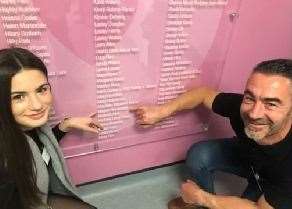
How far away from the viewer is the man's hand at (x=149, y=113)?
1.23m

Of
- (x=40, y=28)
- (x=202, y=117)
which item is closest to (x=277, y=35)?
(x=202, y=117)

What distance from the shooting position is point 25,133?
944 mm

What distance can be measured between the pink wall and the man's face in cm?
37

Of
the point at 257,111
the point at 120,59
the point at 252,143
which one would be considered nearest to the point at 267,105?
the point at 257,111

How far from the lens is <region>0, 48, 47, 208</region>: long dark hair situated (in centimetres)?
79

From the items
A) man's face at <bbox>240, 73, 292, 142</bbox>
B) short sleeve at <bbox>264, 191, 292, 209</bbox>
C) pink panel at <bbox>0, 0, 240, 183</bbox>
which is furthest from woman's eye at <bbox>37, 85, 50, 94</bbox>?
short sleeve at <bbox>264, 191, 292, 209</bbox>

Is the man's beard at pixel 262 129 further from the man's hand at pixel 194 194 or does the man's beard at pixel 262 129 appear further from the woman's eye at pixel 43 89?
the woman's eye at pixel 43 89

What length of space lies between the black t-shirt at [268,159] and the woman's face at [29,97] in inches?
25.1

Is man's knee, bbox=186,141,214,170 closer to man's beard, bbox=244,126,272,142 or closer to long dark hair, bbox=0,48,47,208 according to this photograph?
man's beard, bbox=244,126,272,142

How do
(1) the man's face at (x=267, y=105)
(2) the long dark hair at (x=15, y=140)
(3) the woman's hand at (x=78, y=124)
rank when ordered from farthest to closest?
(3) the woman's hand at (x=78, y=124) → (1) the man's face at (x=267, y=105) → (2) the long dark hair at (x=15, y=140)

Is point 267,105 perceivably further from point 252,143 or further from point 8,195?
point 8,195

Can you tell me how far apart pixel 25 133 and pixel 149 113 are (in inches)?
18.1

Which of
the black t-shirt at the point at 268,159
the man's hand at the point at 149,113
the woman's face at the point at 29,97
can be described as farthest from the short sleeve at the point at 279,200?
the woman's face at the point at 29,97

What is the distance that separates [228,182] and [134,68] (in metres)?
0.78
